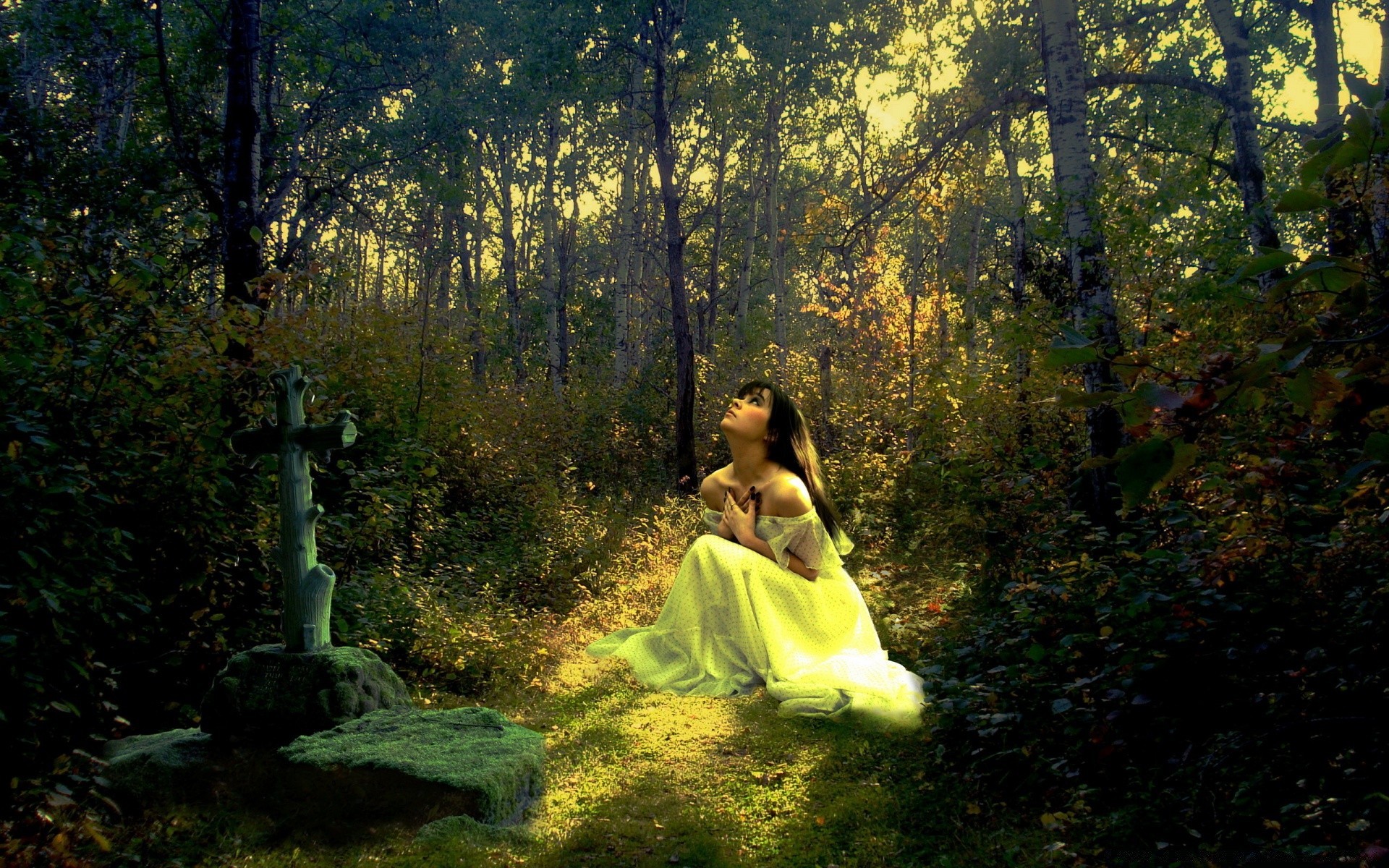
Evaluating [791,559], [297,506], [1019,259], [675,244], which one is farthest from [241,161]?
[675,244]

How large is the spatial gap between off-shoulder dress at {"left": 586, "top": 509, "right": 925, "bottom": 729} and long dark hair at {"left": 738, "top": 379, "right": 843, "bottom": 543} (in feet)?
0.83

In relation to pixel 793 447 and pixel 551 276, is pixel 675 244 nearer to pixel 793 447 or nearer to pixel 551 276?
pixel 793 447

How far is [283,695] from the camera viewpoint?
3.51 metres

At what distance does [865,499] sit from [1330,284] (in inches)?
A: 316

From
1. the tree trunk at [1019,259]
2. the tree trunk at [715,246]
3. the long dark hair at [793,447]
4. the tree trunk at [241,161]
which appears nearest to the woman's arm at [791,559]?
the long dark hair at [793,447]

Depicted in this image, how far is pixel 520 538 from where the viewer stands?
25.9 ft

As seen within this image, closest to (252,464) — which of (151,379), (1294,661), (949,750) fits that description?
(151,379)

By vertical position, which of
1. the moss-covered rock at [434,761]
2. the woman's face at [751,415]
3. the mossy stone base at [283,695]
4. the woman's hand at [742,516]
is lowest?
the moss-covered rock at [434,761]

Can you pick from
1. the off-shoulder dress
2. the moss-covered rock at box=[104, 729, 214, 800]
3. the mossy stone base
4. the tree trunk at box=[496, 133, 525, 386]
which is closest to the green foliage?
the off-shoulder dress

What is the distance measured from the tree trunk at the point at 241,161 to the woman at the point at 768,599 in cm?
322

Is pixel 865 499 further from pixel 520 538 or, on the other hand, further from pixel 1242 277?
pixel 1242 277

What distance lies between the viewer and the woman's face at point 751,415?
5.54 meters

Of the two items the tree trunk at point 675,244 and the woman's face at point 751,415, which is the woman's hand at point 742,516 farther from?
the tree trunk at point 675,244

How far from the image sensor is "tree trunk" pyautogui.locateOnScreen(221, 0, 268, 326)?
5.25 metres
